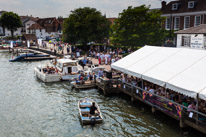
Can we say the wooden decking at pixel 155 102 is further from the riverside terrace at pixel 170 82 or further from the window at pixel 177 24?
the window at pixel 177 24

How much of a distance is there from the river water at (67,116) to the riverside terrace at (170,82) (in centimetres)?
102

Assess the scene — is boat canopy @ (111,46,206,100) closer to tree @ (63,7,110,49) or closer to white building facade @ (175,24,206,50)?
white building facade @ (175,24,206,50)

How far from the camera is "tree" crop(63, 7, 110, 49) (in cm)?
5122

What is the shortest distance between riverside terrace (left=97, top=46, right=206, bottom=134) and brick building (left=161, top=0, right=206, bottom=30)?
1110 inches

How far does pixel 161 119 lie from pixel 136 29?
82.3 feet

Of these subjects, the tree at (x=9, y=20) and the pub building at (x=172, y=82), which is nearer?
the pub building at (x=172, y=82)

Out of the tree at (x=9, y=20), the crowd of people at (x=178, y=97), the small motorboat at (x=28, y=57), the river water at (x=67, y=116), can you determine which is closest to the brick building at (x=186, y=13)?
the crowd of people at (x=178, y=97)

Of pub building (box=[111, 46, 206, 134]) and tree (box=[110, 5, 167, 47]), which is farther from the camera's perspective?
tree (box=[110, 5, 167, 47])

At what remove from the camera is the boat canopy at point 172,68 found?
1404cm

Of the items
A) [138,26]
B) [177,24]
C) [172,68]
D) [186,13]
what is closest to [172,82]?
[172,68]

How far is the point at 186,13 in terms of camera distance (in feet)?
161

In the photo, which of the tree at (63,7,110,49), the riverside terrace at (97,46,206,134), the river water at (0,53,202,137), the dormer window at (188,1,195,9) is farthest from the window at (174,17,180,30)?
the river water at (0,53,202,137)

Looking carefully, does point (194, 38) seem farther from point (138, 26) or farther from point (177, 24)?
point (177, 24)

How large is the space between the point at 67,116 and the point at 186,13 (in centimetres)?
4140
